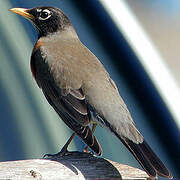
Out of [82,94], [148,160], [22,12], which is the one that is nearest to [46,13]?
[22,12]

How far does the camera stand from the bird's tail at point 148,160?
2453 millimetres

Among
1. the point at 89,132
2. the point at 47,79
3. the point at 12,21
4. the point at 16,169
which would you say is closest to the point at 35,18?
the point at 47,79

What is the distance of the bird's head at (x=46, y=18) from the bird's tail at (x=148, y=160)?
39.9 inches

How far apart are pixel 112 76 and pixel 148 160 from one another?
1877 mm

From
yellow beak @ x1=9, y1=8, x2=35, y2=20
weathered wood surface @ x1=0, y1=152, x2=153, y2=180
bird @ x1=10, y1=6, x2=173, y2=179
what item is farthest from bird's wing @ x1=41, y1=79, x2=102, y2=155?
yellow beak @ x1=9, y1=8, x2=35, y2=20

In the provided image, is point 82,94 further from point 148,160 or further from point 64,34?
point 64,34

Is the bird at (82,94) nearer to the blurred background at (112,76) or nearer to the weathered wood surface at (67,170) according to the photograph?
the weathered wood surface at (67,170)

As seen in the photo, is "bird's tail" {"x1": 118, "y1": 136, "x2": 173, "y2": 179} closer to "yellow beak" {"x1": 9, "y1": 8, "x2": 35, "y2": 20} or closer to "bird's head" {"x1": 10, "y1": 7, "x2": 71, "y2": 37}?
"bird's head" {"x1": 10, "y1": 7, "x2": 71, "y2": 37}

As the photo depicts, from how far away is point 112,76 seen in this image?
438cm

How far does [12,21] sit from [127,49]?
852 mm

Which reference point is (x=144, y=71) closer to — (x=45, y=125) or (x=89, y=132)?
(x=45, y=125)

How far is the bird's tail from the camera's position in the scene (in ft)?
8.05

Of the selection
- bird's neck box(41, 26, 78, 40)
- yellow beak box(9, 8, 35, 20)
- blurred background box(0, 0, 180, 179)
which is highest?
yellow beak box(9, 8, 35, 20)

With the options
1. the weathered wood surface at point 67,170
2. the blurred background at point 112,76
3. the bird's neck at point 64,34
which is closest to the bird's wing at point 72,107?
the weathered wood surface at point 67,170
